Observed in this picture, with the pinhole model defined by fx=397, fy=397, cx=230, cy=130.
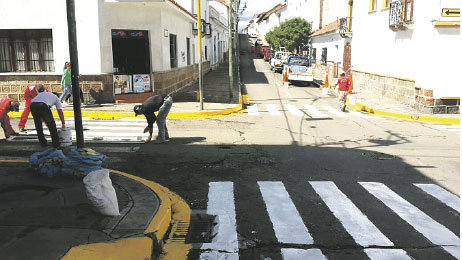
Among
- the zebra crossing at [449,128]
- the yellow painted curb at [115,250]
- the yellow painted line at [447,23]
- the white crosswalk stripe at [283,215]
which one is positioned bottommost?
the white crosswalk stripe at [283,215]

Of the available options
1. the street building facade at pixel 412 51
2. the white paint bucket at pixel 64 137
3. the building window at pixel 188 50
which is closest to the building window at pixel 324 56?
the street building facade at pixel 412 51

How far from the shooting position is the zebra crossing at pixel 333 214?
4891 mm

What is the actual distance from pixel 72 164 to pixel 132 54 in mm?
12252

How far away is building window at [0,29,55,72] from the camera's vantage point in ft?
54.1

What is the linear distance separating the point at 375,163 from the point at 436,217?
3.08m

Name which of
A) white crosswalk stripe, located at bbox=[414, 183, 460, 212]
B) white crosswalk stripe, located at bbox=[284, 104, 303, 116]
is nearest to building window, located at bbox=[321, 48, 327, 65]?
white crosswalk stripe, located at bbox=[284, 104, 303, 116]

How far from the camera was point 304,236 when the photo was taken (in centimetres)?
528

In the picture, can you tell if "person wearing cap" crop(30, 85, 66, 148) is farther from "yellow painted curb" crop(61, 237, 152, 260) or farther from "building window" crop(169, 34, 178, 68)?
"building window" crop(169, 34, 178, 68)

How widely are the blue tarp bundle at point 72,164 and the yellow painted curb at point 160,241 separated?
54.1 inches

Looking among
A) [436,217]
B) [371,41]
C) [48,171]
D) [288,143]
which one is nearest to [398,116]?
[288,143]

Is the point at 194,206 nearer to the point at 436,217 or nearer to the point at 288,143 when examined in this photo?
the point at 436,217

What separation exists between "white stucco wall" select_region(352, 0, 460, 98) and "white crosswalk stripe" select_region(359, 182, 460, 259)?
11177 mm

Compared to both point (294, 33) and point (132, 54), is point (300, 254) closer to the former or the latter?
point (132, 54)

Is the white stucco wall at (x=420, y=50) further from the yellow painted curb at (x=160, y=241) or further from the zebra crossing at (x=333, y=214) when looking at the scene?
the yellow painted curb at (x=160, y=241)
